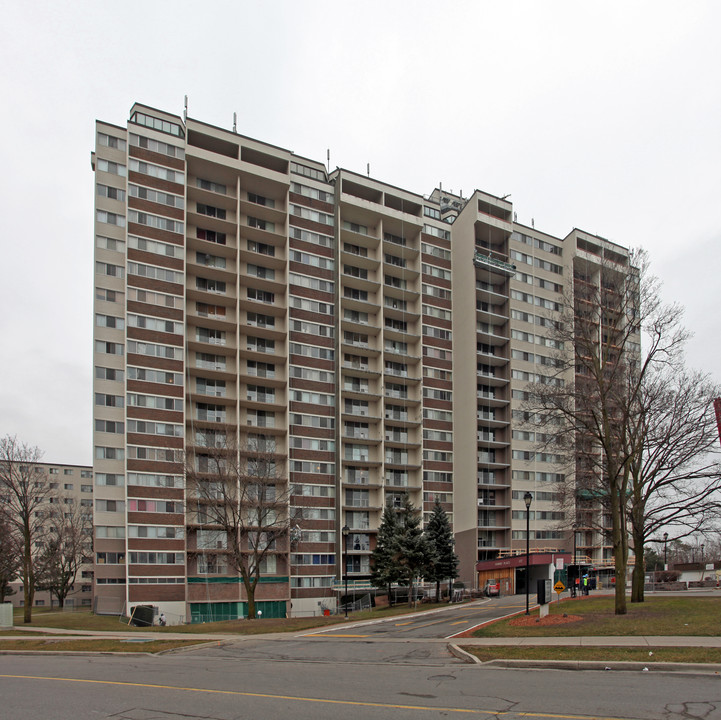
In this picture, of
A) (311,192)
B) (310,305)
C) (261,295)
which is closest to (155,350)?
(261,295)

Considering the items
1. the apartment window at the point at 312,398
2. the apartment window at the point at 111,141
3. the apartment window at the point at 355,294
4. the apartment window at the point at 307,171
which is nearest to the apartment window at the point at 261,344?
the apartment window at the point at 312,398

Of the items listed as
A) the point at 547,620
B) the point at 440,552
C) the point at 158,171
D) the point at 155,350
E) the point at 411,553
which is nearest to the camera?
the point at 547,620

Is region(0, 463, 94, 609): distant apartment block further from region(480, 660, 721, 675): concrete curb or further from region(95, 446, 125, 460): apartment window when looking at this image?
region(480, 660, 721, 675): concrete curb

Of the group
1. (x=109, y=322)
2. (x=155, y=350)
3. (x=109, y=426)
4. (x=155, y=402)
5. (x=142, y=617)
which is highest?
(x=109, y=322)

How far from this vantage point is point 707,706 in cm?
976

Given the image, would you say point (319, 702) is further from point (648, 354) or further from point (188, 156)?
point (188, 156)

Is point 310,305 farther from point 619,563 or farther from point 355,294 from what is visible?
point 619,563

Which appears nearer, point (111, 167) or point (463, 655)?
point (463, 655)

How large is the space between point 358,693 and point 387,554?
146 ft

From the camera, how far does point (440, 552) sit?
55.9 m

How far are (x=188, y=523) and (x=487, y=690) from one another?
49.3 metres

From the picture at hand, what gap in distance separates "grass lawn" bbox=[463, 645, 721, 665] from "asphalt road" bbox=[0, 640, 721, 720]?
1108mm

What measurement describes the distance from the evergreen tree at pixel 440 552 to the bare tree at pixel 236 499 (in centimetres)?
1197

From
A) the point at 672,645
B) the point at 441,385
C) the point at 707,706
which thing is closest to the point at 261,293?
the point at 441,385
